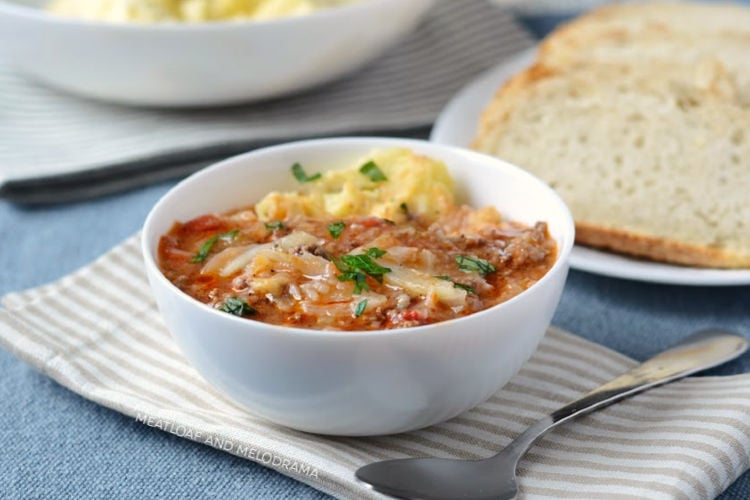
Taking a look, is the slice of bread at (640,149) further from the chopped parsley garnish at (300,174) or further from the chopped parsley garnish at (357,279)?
the chopped parsley garnish at (357,279)

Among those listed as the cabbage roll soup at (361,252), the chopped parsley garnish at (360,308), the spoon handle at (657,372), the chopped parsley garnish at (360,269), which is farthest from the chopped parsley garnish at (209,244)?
the spoon handle at (657,372)

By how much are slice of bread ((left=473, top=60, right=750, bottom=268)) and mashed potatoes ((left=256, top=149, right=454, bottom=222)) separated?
0.74 m

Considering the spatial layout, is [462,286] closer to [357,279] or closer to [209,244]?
[357,279]

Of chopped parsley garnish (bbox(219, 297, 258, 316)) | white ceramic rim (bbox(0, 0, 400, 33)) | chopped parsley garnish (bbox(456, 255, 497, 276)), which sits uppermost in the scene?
white ceramic rim (bbox(0, 0, 400, 33))

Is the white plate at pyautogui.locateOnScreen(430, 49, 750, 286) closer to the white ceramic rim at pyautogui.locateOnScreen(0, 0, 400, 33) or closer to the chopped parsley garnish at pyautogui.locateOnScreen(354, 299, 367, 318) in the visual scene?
the white ceramic rim at pyautogui.locateOnScreen(0, 0, 400, 33)

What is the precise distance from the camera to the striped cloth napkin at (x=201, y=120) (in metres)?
4.37

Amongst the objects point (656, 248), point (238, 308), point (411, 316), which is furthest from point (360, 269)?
point (656, 248)

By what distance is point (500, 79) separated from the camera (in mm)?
4707

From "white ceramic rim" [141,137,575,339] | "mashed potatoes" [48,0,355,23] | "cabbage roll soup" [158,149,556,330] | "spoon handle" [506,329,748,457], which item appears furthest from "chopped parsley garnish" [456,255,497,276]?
"mashed potatoes" [48,0,355,23]

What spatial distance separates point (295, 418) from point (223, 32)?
220 centimetres

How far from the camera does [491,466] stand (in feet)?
8.05

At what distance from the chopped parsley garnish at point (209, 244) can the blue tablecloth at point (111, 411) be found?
48 centimetres

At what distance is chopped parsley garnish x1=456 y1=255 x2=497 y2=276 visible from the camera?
107 inches

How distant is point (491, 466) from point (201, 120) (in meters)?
2.78
